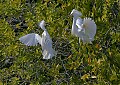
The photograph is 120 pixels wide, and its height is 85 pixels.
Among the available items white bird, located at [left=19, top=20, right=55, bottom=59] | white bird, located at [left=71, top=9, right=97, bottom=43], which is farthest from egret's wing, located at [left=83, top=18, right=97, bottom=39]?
white bird, located at [left=19, top=20, right=55, bottom=59]

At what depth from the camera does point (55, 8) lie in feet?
7.54

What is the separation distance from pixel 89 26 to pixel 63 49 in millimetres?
500

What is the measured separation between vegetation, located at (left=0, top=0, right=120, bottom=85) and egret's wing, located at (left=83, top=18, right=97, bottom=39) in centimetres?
19

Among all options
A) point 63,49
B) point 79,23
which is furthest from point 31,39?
point 63,49

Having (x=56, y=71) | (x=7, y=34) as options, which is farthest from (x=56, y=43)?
(x=7, y=34)

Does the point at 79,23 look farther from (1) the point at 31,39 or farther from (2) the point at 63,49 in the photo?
(2) the point at 63,49

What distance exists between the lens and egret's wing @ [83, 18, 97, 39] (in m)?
1.74

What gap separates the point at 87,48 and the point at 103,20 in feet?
0.57

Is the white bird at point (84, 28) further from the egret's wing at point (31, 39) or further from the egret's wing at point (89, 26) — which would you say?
the egret's wing at point (31, 39)

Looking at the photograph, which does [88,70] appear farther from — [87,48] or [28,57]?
[28,57]

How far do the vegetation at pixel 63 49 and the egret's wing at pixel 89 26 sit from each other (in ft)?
0.62

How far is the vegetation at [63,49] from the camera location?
1.97 meters

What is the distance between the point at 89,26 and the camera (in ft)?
5.74

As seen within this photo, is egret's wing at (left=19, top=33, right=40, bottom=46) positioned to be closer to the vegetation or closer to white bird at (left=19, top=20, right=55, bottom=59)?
white bird at (left=19, top=20, right=55, bottom=59)
